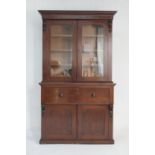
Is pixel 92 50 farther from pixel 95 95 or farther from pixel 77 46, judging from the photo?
pixel 95 95

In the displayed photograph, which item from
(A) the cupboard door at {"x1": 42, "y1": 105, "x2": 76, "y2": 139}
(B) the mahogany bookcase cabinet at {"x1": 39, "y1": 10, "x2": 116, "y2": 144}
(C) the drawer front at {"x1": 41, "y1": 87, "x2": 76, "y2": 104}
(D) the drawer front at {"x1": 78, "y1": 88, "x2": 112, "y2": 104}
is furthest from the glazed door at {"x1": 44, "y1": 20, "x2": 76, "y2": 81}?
(A) the cupboard door at {"x1": 42, "y1": 105, "x2": 76, "y2": 139}

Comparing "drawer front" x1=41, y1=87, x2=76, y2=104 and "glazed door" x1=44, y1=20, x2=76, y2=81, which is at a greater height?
"glazed door" x1=44, y1=20, x2=76, y2=81

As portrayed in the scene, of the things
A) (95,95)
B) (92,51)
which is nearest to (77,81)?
(95,95)

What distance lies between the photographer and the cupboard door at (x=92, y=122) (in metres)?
3.37

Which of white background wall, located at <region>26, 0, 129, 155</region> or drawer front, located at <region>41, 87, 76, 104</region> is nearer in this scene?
drawer front, located at <region>41, 87, 76, 104</region>

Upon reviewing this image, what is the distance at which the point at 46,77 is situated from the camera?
3.35 m

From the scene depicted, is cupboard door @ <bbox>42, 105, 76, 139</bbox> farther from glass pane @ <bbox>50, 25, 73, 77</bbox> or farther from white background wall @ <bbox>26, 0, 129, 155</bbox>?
glass pane @ <bbox>50, 25, 73, 77</bbox>

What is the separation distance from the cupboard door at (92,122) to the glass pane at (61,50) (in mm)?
559

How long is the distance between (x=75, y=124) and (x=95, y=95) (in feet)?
1.64

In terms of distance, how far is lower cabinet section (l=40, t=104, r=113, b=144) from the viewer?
3.37 metres

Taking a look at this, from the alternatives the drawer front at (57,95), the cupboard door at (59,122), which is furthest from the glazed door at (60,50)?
the cupboard door at (59,122)

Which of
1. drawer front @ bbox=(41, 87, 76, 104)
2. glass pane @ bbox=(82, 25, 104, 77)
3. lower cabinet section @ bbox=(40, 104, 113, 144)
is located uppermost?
glass pane @ bbox=(82, 25, 104, 77)

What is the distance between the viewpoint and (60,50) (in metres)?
3.40
